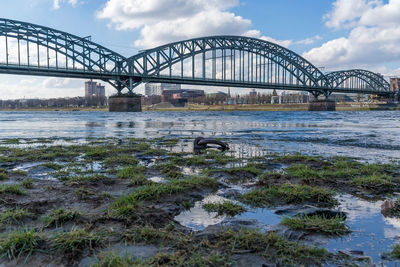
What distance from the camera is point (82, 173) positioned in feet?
22.1

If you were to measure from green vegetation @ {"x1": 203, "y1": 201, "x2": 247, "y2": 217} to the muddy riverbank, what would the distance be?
0.05 feet

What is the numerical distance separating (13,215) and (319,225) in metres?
3.70

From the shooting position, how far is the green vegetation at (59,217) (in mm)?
3643

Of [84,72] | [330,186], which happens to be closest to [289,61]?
[84,72]

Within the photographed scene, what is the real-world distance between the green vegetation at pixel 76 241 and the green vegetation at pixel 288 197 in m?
2.33

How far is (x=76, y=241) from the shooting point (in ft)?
9.98

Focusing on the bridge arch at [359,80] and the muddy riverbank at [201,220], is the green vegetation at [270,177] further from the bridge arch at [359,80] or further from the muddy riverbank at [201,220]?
the bridge arch at [359,80]

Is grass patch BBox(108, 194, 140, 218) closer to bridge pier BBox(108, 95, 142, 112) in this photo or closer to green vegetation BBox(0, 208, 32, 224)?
green vegetation BBox(0, 208, 32, 224)

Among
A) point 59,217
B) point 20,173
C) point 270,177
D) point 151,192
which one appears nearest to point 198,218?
point 151,192

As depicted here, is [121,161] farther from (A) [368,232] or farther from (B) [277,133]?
(B) [277,133]

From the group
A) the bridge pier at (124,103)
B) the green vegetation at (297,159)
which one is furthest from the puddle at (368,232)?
the bridge pier at (124,103)

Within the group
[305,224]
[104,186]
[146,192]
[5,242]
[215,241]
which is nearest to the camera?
[5,242]

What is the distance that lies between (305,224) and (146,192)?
2412 millimetres

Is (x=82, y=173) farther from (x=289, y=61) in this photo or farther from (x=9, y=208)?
(x=289, y=61)
